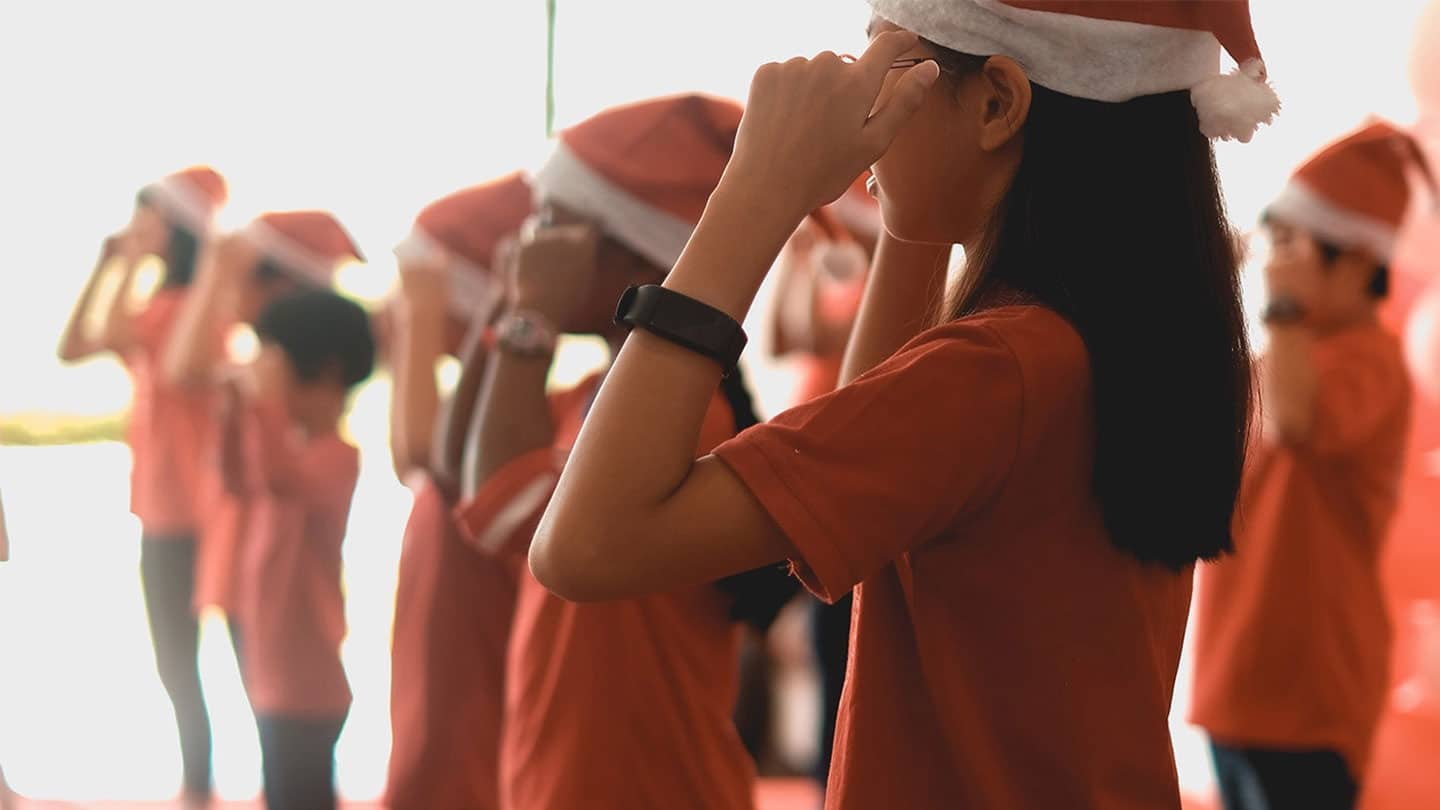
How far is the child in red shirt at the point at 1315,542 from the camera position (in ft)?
8.30

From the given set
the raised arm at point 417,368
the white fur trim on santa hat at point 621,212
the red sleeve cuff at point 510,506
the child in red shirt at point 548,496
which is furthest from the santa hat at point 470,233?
the red sleeve cuff at point 510,506

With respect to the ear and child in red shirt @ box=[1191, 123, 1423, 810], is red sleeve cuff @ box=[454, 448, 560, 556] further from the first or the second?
child in red shirt @ box=[1191, 123, 1423, 810]

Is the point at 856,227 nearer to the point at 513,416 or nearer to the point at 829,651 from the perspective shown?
the point at 829,651

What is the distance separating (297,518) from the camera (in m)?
3.18

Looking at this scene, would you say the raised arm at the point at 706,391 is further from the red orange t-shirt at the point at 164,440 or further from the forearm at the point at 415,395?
the red orange t-shirt at the point at 164,440

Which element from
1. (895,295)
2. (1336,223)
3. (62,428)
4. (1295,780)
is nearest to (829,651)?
(1295,780)

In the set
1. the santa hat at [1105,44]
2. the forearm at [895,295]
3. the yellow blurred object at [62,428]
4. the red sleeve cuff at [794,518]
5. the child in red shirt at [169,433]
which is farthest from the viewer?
the yellow blurred object at [62,428]

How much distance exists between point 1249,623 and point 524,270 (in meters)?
1.36

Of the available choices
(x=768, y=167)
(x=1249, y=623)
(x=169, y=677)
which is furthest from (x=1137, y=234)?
(x=169, y=677)

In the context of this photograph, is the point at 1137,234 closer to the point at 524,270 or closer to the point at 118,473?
the point at 524,270

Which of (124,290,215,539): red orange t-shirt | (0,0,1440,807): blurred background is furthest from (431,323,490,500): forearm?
(124,290,215,539): red orange t-shirt

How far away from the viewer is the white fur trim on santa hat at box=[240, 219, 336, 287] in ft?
12.5

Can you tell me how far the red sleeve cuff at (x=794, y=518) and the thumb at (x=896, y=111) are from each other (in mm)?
204

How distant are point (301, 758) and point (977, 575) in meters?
2.34
